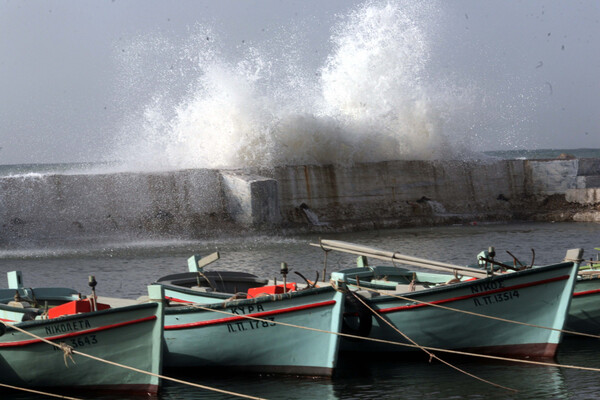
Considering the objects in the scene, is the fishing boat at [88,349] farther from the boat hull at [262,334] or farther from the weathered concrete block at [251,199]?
the weathered concrete block at [251,199]

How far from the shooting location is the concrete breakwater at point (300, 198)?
84.2 feet

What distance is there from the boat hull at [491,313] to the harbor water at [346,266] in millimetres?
204

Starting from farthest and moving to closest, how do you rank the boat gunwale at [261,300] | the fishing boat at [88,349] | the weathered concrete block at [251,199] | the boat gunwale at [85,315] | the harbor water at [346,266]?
the weathered concrete block at [251,199], the boat gunwale at [261,300], the harbor water at [346,266], the fishing boat at [88,349], the boat gunwale at [85,315]

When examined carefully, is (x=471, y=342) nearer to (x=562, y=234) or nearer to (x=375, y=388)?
(x=375, y=388)

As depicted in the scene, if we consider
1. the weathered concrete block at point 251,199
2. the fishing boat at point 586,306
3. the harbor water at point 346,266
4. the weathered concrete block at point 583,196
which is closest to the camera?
the harbor water at point 346,266

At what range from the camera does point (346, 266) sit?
1919 centimetres

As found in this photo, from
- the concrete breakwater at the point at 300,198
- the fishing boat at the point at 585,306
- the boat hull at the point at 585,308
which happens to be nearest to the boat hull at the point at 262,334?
the fishing boat at the point at 585,306

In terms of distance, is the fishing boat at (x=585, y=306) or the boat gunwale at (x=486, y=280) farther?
the fishing boat at (x=585, y=306)

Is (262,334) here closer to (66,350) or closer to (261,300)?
(261,300)

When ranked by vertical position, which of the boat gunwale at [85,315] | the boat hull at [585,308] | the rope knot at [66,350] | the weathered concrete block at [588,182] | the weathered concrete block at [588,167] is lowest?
the boat hull at [585,308]

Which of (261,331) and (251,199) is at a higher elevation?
(251,199)

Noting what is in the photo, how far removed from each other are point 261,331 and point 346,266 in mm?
9547

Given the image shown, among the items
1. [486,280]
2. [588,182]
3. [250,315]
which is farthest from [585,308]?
[588,182]

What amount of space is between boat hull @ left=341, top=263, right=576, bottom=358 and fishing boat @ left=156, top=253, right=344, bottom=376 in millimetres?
1071
